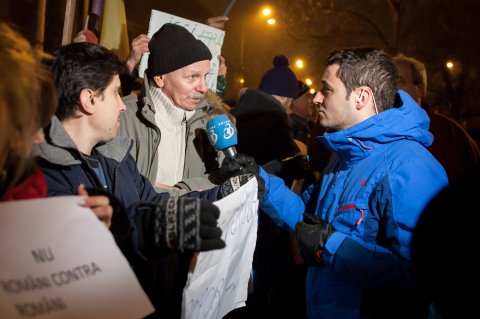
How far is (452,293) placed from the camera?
1271mm

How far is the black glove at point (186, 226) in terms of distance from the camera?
1706 mm

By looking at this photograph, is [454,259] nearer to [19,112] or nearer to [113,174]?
[19,112]

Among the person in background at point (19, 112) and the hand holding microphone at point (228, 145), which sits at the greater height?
the person in background at point (19, 112)

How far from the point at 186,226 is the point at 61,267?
19.1 inches

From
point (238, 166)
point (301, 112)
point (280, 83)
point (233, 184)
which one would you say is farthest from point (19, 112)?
point (301, 112)

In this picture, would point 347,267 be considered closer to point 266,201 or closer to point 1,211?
point 266,201

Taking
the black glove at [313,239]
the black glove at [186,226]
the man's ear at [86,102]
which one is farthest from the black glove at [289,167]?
the black glove at [186,226]

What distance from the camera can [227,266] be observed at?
7.57 feet

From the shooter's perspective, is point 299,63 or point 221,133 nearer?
point 221,133

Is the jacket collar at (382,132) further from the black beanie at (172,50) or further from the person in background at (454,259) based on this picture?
the black beanie at (172,50)

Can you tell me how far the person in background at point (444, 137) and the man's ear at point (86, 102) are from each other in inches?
108

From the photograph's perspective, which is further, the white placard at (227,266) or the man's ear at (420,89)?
the man's ear at (420,89)

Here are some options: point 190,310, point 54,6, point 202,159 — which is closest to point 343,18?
point 54,6

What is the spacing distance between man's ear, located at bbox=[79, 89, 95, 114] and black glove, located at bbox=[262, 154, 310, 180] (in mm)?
1630
